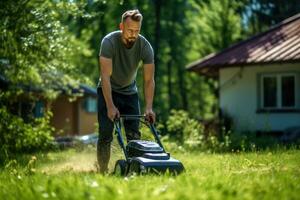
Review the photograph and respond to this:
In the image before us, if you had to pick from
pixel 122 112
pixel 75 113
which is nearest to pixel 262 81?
pixel 122 112

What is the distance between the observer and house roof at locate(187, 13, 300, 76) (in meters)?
19.2

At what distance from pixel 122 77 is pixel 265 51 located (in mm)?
13215

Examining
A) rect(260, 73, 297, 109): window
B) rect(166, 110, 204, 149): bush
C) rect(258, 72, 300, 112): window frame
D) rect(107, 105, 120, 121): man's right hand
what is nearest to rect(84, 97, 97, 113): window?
rect(258, 72, 300, 112): window frame

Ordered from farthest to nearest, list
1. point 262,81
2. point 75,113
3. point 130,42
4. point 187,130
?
point 75,113
point 262,81
point 187,130
point 130,42

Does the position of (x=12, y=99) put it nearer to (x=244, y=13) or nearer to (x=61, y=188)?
(x=61, y=188)

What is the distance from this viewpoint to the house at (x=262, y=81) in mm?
19984

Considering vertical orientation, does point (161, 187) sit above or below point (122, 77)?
below

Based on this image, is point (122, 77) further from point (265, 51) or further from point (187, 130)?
point (265, 51)

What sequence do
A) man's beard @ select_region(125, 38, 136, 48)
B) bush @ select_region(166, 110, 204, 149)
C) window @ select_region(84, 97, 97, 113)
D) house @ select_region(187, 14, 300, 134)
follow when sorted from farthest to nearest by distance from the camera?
1. window @ select_region(84, 97, 97, 113)
2. house @ select_region(187, 14, 300, 134)
3. bush @ select_region(166, 110, 204, 149)
4. man's beard @ select_region(125, 38, 136, 48)

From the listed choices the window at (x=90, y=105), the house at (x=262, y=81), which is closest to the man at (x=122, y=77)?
the house at (x=262, y=81)

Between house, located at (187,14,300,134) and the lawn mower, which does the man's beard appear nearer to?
the lawn mower

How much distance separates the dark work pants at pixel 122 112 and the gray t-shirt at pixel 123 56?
0.10 m

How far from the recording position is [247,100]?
21156 millimetres

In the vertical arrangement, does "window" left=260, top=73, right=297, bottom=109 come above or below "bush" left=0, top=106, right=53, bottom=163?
above
